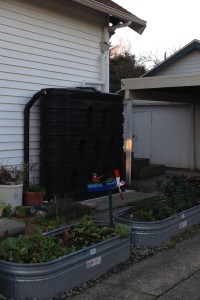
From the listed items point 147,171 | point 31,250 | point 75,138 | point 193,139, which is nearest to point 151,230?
point 31,250

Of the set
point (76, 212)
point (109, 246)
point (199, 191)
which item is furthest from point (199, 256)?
point (199, 191)

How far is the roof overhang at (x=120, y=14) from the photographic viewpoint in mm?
9868

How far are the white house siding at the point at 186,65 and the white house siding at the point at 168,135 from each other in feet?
4.72

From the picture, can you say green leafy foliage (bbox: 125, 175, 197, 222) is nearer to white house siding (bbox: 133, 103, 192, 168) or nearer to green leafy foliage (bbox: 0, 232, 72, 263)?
green leafy foliage (bbox: 0, 232, 72, 263)

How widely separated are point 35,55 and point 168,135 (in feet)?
29.7

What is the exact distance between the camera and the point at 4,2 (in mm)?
8633

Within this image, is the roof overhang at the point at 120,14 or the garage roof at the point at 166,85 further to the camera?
the garage roof at the point at 166,85

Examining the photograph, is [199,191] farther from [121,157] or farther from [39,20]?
[39,20]

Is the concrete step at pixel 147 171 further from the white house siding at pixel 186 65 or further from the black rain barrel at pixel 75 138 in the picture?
the black rain barrel at pixel 75 138

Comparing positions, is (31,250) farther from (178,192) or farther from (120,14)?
(120,14)

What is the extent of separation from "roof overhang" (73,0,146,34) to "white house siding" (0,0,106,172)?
49 centimetres

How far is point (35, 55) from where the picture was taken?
9.40 meters

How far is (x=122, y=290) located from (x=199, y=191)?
4340mm

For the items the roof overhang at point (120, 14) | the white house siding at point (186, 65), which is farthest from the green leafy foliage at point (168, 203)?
the white house siding at point (186, 65)
